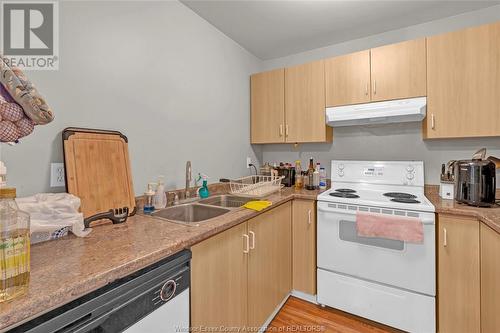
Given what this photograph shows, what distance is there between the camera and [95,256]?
768 mm

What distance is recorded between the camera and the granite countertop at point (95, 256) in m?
0.53

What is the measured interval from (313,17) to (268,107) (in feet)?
2.96

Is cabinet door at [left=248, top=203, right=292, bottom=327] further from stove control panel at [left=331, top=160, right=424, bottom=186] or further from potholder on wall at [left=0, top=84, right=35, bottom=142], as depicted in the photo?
potholder on wall at [left=0, top=84, right=35, bottom=142]

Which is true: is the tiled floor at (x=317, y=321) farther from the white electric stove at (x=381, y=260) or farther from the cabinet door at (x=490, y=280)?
the cabinet door at (x=490, y=280)

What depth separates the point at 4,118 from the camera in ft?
2.24

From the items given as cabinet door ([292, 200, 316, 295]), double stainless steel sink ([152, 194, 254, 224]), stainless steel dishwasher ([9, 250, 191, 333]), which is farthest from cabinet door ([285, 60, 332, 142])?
stainless steel dishwasher ([9, 250, 191, 333])

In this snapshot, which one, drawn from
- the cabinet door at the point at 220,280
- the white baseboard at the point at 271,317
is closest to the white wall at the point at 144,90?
the cabinet door at the point at 220,280

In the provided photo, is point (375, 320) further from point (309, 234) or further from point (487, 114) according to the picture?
point (487, 114)

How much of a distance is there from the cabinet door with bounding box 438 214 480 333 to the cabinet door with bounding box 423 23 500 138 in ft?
2.41

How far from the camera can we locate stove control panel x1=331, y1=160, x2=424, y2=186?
6.55 feet

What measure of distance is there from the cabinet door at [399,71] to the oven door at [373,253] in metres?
0.99

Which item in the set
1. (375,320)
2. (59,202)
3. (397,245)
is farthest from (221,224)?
(375,320)

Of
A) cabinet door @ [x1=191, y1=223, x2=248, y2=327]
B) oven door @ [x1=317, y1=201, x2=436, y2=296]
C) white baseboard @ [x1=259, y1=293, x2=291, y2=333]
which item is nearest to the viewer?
cabinet door @ [x1=191, y1=223, x2=248, y2=327]

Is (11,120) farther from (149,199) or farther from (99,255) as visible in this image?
(149,199)
